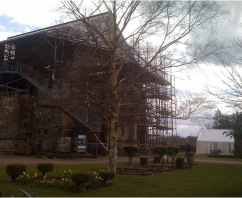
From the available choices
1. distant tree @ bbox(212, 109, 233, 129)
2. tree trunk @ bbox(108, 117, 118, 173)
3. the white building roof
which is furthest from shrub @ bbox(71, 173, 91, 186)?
the white building roof

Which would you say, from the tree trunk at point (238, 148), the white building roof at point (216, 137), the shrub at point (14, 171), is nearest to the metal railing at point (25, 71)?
the shrub at point (14, 171)

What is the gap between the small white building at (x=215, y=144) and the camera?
38875 mm

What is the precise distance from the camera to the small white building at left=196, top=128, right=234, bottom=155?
128 ft

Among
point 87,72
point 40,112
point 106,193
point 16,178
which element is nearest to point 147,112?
point 87,72

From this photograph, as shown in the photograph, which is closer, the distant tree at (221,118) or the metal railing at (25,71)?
the distant tree at (221,118)

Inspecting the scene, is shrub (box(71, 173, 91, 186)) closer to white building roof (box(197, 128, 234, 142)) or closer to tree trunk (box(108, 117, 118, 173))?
tree trunk (box(108, 117, 118, 173))

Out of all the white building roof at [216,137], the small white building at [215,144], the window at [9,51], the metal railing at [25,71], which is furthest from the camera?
the white building roof at [216,137]

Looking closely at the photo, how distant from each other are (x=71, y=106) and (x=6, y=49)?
20243 mm

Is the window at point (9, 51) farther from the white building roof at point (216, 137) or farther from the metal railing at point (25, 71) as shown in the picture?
the white building roof at point (216, 137)

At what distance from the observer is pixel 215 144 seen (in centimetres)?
4034

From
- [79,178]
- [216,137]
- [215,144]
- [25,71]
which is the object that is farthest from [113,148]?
[216,137]

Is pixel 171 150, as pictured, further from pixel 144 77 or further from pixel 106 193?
pixel 106 193

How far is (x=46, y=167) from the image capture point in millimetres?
10750

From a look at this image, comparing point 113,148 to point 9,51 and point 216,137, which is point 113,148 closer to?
point 9,51
